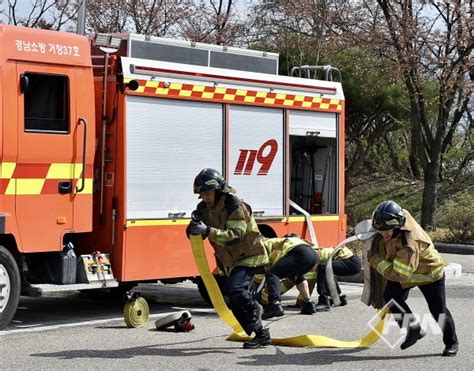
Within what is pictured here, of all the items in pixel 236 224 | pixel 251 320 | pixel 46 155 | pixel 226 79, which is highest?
pixel 226 79

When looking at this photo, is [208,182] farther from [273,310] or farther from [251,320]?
[273,310]

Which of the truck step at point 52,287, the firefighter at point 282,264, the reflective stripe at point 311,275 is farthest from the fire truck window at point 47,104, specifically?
the reflective stripe at point 311,275

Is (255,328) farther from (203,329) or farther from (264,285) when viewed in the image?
(264,285)

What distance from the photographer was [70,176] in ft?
34.2

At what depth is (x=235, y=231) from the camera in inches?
348

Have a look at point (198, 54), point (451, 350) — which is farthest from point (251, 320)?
point (198, 54)

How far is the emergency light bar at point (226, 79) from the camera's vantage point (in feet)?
36.0

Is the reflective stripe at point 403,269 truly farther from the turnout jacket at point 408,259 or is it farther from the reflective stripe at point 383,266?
the reflective stripe at point 383,266

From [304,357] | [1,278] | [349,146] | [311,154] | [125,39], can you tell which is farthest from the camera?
[349,146]

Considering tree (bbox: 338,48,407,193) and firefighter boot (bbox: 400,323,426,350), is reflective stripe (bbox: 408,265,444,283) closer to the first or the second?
firefighter boot (bbox: 400,323,426,350)

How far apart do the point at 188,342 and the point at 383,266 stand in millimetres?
2034

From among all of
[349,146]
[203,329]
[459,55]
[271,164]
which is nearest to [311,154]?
[271,164]

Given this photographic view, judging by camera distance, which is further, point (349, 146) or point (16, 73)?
point (349, 146)

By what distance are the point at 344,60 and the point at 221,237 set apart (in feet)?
50.2
